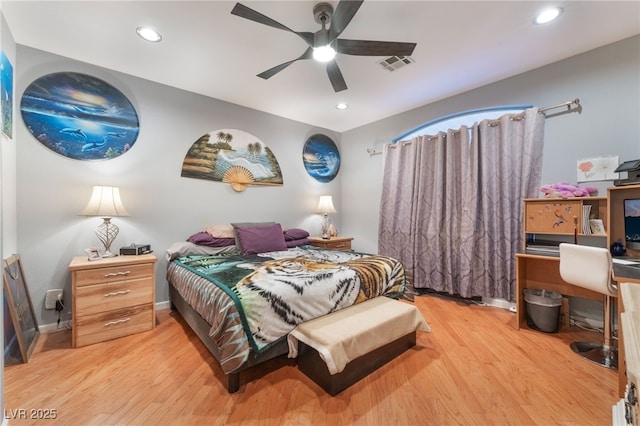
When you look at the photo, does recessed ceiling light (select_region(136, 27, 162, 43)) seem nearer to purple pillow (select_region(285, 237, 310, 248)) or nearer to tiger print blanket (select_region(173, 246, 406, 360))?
tiger print blanket (select_region(173, 246, 406, 360))

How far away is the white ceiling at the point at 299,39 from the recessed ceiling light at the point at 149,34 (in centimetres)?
4

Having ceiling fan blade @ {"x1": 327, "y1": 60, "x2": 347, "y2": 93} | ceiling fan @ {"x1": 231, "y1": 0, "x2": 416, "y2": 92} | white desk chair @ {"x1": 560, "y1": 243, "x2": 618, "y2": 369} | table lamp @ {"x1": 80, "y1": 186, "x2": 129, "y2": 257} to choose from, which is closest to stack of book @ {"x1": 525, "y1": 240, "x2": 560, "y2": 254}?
white desk chair @ {"x1": 560, "y1": 243, "x2": 618, "y2": 369}

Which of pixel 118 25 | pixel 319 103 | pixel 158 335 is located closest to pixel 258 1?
pixel 118 25

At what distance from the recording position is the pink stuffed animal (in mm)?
2323

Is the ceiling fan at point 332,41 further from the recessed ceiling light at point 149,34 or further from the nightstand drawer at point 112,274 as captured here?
the nightstand drawer at point 112,274

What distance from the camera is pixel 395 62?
2.61 m

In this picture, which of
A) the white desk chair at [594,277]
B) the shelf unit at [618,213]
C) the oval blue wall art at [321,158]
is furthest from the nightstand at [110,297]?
the shelf unit at [618,213]

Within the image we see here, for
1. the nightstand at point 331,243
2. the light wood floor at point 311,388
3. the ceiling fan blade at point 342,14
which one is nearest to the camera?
the light wood floor at point 311,388

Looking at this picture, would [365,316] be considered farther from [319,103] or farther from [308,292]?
[319,103]

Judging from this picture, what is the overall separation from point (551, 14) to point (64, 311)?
16.3 feet

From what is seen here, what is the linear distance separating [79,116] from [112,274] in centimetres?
164

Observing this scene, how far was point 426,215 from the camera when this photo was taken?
3.51 meters

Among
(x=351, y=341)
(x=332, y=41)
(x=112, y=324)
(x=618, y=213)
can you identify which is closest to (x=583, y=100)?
(x=618, y=213)

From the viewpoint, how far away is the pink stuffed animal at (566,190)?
232cm
